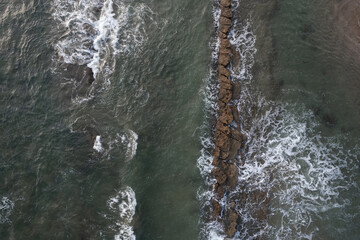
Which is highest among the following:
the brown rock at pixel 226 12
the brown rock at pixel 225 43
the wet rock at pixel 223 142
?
the brown rock at pixel 226 12

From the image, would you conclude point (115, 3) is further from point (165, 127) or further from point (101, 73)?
point (165, 127)

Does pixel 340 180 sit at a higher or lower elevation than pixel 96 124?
higher

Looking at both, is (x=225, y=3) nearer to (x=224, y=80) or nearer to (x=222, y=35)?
(x=222, y=35)

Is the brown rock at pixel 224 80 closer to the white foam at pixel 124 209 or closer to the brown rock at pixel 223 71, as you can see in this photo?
the brown rock at pixel 223 71

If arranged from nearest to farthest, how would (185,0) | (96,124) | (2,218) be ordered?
1. (2,218)
2. (96,124)
3. (185,0)

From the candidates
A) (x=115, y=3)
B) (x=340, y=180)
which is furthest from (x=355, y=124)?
(x=115, y=3)

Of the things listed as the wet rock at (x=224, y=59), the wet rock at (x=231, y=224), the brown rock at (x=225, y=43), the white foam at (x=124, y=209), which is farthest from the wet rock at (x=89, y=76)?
the wet rock at (x=231, y=224)

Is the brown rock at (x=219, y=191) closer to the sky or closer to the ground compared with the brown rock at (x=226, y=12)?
closer to the ground
